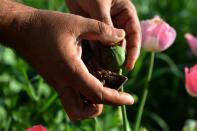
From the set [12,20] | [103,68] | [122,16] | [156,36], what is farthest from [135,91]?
[12,20]

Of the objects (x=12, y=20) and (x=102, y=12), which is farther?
(x=102, y=12)

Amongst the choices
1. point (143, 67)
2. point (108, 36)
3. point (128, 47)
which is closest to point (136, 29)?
point (128, 47)

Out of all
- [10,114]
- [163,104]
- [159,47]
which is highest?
[159,47]

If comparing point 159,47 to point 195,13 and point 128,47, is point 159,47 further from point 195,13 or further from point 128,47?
point 195,13

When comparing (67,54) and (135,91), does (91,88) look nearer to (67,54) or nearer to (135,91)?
(67,54)

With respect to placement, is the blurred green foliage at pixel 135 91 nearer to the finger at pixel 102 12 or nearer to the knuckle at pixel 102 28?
the finger at pixel 102 12

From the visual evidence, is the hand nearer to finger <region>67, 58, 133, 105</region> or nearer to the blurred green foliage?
finger <region>67, 58, 133, 105</region>

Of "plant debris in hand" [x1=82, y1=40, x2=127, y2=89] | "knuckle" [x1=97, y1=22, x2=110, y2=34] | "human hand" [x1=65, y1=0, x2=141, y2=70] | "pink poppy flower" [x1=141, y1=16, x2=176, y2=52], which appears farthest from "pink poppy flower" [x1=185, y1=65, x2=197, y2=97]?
"knuckle" [x1=97, y1=22, x2=110, y2=34]
